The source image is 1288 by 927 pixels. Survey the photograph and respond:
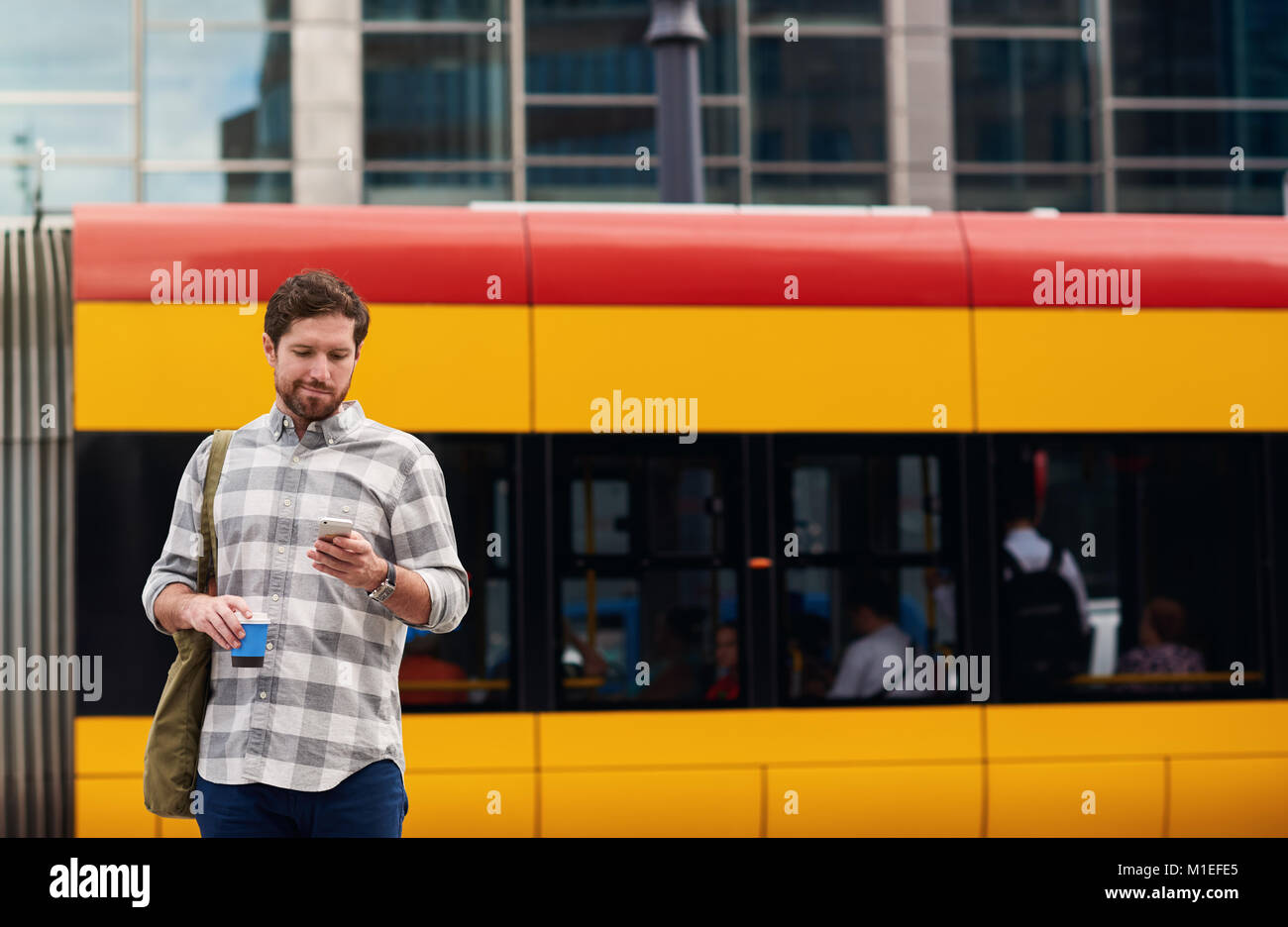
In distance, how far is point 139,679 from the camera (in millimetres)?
5191

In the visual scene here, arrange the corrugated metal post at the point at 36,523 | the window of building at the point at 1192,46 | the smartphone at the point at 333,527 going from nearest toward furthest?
the smartphone at the point at 333,527 < the corrugated metal post at the point at 36,523 < the window of building at the point at 1192,46

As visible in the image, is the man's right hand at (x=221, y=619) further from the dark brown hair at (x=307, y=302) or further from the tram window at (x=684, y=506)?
the tram window at (x=684, y=506)

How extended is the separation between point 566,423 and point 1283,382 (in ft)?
9.77

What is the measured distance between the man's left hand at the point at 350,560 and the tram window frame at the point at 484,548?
96.0 inches

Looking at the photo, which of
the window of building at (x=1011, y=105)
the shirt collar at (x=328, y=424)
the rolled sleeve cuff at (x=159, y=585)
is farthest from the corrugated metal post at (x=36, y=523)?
the window of building at (x=1011, y=105)

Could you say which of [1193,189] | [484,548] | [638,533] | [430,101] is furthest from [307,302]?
[1193,189]

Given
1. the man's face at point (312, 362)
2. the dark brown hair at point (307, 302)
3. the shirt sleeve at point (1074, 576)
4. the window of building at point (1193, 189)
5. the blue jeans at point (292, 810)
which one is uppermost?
the window of building at point (1193, 189)

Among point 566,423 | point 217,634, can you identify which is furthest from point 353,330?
point 566,423

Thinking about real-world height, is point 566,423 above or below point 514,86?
below

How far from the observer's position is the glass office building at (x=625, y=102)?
1374cm

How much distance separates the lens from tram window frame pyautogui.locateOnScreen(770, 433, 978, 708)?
18.1 ft

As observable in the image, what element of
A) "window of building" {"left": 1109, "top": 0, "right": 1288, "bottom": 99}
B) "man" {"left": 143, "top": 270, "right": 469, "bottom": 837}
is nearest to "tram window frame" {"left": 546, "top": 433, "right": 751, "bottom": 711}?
"man" {"left": 143, "top": 270, "right": 469, "bottom": 837}

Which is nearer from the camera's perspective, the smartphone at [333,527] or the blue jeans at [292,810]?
the smartphone at [333,527]
